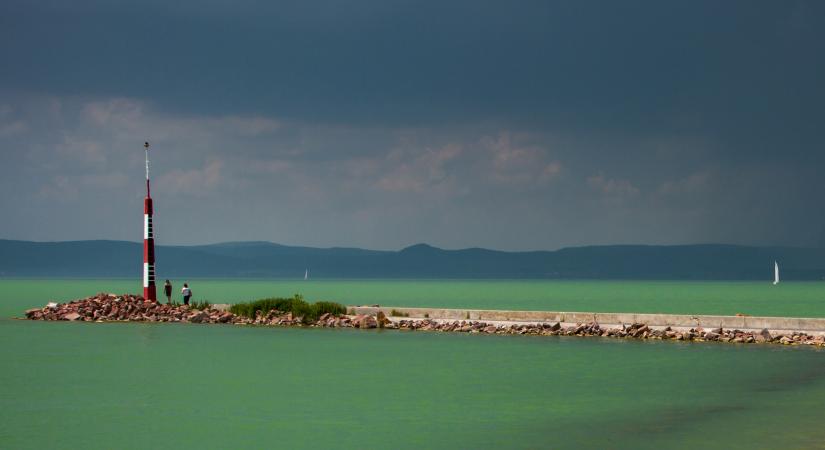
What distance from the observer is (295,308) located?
4681 cm

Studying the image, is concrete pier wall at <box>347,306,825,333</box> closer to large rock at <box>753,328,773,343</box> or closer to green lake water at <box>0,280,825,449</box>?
large rock at <box>753,328,773,343</box>

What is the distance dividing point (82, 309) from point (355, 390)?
30.3 m

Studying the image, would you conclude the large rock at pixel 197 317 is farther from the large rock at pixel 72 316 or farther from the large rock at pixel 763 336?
the large rock at pixel 763 336

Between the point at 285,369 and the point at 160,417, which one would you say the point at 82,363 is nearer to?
the point at 285,369

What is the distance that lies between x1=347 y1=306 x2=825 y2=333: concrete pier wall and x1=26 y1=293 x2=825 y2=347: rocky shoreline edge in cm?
50

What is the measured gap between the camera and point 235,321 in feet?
156

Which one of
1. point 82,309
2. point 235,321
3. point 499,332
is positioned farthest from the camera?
point 82,309

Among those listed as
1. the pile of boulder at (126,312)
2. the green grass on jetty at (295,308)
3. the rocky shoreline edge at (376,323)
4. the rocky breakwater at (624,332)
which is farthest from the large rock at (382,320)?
the pile of boulder at (126,312)

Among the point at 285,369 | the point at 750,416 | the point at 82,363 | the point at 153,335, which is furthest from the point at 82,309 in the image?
the point at 750,416

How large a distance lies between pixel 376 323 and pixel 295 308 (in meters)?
4.90

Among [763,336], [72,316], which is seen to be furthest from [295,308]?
[763,336]

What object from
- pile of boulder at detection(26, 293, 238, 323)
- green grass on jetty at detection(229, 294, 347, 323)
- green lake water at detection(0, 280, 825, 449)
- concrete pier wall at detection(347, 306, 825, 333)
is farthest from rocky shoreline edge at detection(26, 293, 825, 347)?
green lake water at detection(0, 280, 825, 449)

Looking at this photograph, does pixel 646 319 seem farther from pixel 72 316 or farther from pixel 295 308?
pixel 72 316

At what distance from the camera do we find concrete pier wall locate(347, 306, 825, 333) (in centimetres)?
3488
